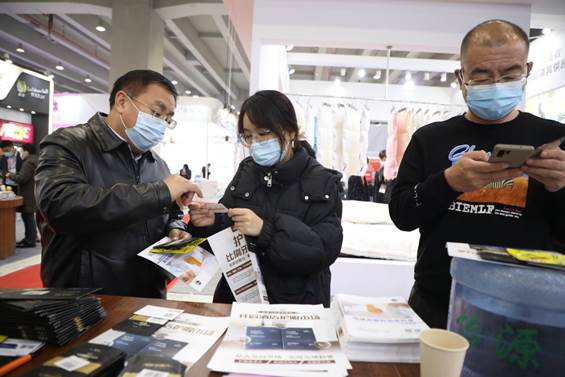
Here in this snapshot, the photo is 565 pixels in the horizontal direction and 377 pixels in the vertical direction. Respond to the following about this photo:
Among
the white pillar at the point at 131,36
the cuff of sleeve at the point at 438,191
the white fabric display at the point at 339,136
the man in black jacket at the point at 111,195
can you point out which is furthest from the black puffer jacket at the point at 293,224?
the white pillar at the point at 131,36

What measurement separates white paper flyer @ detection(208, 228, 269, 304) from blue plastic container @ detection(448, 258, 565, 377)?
785mm

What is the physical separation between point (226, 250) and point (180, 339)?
18.2 inches

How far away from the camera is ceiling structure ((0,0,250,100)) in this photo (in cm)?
717

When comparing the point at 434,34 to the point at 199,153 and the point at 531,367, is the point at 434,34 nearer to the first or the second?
the point at 531,367

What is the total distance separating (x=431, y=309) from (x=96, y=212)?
1.26m

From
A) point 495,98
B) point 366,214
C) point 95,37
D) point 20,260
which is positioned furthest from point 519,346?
point 95,37

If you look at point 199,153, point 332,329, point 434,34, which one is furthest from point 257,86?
point 199,153

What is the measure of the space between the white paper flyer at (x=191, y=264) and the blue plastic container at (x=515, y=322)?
0.93 metres

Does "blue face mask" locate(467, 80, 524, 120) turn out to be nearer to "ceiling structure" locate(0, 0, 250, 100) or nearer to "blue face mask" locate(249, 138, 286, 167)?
"blue face mask" locate(249, 138, 286, 167)

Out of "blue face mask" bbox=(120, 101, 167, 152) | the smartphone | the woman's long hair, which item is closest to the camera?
the smartphone

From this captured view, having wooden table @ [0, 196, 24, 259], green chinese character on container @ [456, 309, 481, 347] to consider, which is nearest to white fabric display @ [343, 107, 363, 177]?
green chinese character on container @ [456, 309, 481, 347]

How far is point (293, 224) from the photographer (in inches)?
54.6

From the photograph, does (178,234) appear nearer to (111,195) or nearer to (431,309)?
(111,195)

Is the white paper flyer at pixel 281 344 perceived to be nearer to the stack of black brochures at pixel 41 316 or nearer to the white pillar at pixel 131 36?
the stack of black brochures at pixel 41 316
